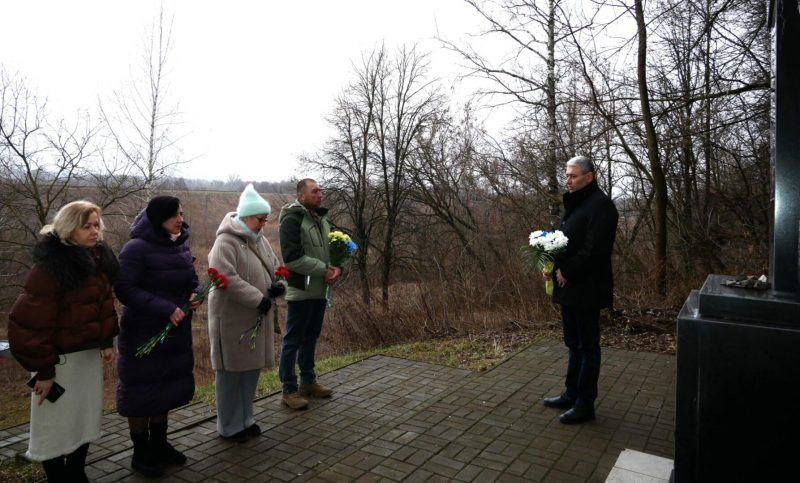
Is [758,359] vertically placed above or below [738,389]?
above

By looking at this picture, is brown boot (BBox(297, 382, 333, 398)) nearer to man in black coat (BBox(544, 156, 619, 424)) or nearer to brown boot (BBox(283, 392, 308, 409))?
brown boot (BBox(283, 392, 308, 409))

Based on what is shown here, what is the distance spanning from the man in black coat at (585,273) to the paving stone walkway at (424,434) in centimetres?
50

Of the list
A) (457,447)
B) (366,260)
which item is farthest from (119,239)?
(457,447)

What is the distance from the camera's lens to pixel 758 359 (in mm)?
2602

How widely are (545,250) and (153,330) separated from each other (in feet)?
10.6

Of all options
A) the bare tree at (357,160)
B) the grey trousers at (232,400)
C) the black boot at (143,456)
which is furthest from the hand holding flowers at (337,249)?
the bare tree at (357,160)

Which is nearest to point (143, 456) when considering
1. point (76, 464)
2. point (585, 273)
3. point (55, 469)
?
point (76, 464)

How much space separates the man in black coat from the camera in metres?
4.33

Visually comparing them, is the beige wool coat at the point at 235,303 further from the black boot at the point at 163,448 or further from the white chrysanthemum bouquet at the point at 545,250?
the white chrysanthemum bouquet at the point at 545,250

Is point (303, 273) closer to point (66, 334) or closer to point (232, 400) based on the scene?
point (232, 400)

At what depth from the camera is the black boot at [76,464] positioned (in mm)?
3375

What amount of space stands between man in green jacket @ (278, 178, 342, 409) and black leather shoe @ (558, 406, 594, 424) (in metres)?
2.42

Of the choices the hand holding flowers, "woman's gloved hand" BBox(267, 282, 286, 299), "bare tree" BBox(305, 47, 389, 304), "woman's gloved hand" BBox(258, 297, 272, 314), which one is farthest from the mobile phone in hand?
"bare tree" BBox(305, 47, 389, 304)

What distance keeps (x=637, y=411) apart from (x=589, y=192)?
2125 millimetres
